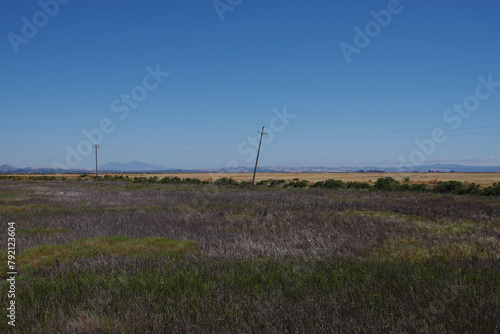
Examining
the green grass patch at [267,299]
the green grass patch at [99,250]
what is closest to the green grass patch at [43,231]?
the green grass patch at [99,250]

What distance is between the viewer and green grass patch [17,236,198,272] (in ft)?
24.3

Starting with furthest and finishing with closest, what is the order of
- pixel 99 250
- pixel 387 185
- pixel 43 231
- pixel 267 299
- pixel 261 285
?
1. pixel 387 185
2. pixel 43 231
3. pixel 99 250
4. pixel 261 285
5. pixel 267 299

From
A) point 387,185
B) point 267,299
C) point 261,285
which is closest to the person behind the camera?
point 267,299

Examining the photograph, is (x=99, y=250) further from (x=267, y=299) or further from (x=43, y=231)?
(x=267, y=299)

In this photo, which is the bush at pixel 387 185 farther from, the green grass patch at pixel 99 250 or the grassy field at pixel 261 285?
the green grass patch at pixel 99 250

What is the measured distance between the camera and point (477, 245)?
8328mm

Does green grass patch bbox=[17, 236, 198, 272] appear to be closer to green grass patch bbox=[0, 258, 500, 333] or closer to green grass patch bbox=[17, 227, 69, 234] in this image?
green grass patch bbox=[0, 258, 500, 333]

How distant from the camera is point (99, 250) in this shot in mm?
8172

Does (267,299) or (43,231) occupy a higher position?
(267,299)

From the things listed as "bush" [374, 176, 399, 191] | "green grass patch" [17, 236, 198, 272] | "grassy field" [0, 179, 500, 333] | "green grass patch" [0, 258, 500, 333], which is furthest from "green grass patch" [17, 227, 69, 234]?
"bush" [374, 176, 399, 191]

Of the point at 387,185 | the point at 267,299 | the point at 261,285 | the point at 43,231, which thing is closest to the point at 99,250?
the point at 43,231

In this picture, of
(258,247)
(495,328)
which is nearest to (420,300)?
(495,328)

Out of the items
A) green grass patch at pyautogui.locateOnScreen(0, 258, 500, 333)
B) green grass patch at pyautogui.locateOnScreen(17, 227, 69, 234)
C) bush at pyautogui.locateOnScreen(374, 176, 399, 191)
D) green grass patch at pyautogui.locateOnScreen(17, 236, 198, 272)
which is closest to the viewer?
green grass patch at pyautogui.locateOnScreen(0, 258, 500, 333)

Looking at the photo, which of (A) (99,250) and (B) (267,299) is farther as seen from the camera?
(A) (99,250)
